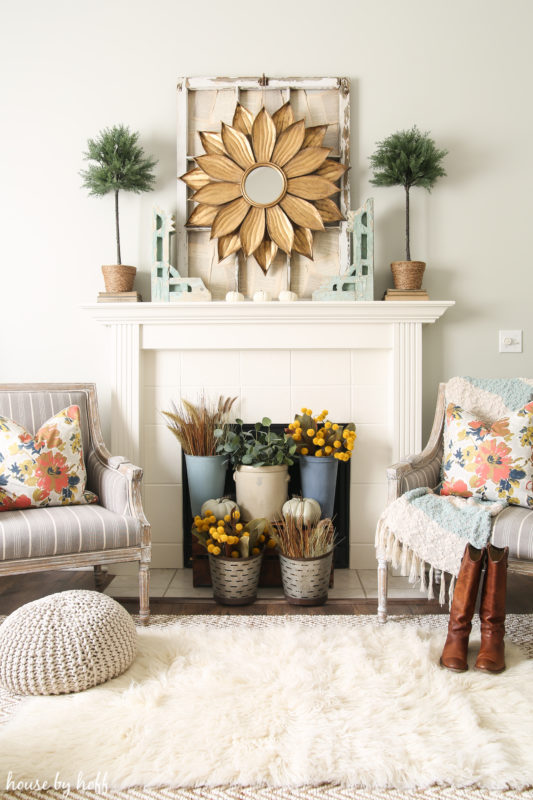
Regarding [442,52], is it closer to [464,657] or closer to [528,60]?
[528,60]

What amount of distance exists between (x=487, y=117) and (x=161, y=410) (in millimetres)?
2069

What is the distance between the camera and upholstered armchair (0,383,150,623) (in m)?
2.02

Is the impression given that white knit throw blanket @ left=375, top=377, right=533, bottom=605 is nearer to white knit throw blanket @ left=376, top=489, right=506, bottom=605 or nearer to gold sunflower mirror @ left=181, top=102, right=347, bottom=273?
white knit throw blanket @ left=376, top=489, right=506, bottom=605

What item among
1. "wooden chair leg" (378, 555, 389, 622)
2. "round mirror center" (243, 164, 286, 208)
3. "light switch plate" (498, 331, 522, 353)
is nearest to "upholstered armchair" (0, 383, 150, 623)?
"wooden chair leg" (378, 555, 389, 622)

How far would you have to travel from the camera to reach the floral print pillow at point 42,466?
2242 mm

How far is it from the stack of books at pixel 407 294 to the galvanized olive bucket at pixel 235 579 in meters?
1.29

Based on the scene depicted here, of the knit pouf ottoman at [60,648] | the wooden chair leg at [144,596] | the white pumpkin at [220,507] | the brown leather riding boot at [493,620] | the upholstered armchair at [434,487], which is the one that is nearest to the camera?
the knit pouf ottoman at [60,648]

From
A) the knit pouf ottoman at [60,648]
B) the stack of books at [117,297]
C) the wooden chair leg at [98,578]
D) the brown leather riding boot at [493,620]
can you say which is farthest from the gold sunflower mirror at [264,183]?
the knit pouf ottoman at [60,648]

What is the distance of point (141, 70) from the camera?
9.37 feet

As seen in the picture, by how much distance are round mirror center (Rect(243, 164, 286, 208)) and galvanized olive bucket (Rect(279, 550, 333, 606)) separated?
1601 millimetres

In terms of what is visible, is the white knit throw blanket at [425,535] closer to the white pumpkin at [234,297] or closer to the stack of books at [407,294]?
the stack of books at [407,294]

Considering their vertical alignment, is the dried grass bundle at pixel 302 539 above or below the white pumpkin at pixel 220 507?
below

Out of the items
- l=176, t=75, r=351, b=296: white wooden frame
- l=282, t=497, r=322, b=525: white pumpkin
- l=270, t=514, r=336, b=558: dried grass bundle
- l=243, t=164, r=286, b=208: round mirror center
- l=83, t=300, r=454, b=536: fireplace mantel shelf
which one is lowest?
l=270, t=514, r=336, b=558: dried grass bundle

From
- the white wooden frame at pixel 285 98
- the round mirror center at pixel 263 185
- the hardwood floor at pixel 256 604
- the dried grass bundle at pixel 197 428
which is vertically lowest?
the hardwood floor at pixel 256 604
